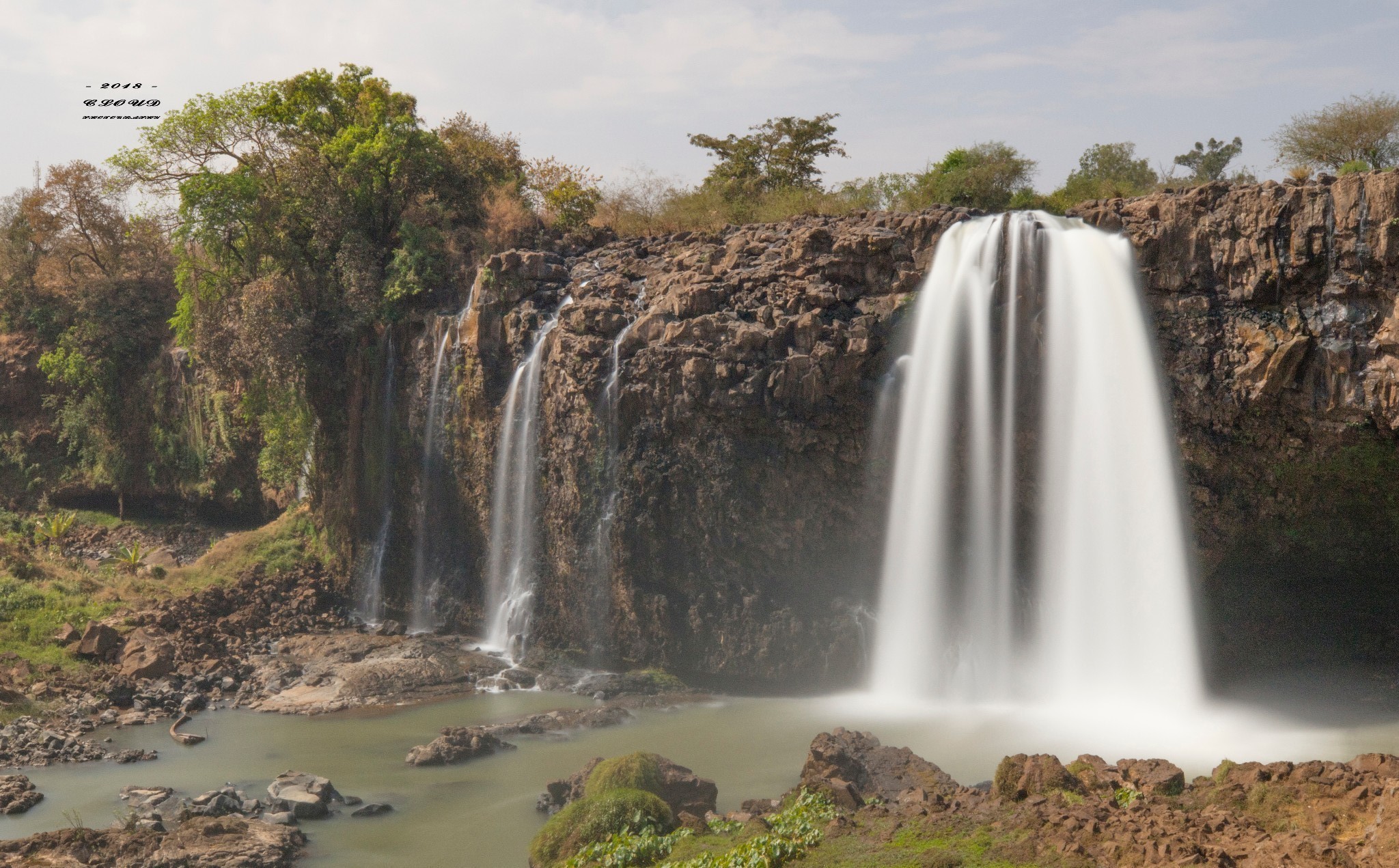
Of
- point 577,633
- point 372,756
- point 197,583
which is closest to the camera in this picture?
point 372,756

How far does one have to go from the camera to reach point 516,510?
→ 21.9m

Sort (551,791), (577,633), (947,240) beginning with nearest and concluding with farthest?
(551,791) → (947,240) → (577,633)

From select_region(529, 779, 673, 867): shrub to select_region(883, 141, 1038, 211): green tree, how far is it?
15267 mm

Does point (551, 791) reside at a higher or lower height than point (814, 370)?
lower

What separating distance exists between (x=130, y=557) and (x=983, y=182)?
2357cm

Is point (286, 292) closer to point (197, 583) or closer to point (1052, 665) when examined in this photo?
point (197, 583)

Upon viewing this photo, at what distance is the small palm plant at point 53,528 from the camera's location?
98.5 ft

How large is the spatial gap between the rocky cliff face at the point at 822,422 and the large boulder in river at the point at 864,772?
528cm

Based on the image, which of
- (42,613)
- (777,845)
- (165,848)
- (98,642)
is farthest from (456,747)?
(42,613)

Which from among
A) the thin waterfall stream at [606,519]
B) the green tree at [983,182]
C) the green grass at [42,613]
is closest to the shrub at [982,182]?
the green tree at [983,182]

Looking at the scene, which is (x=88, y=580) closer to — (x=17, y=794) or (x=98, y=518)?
(x=98, y=518)

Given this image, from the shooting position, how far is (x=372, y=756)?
16078 millimetres

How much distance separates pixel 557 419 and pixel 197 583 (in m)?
10.3

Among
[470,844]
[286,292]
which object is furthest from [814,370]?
[286,292]
